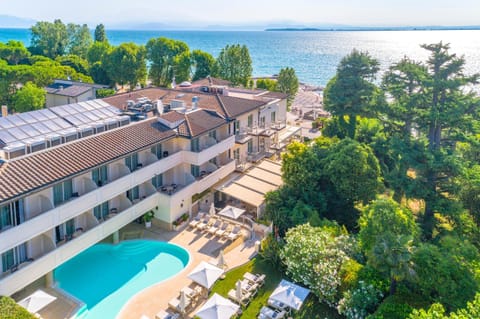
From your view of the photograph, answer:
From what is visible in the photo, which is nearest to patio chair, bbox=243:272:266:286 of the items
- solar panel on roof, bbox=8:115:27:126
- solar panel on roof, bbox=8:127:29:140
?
solar panel on roof, bbox=8:127:29:140

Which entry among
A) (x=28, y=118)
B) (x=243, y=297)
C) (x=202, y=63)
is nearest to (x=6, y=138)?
(x=28, y=118)

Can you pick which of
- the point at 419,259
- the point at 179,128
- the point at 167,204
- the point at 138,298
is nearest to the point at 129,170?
the point at 167,204

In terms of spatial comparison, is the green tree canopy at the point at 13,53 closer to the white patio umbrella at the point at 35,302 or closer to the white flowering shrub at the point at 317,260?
the white patio umbrella at the point at 35,302

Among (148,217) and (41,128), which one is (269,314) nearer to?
(148,217)

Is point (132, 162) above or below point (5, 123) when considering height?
below

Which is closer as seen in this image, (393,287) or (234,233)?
(393,287)

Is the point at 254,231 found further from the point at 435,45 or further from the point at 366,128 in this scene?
the point at 435,45

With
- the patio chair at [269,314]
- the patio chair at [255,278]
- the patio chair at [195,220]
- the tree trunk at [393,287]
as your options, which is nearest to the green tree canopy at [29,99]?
the patio chair at [195,220]

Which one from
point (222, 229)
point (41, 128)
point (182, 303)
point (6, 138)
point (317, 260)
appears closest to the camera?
point (182, 303)
